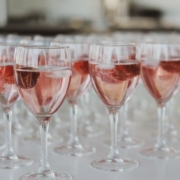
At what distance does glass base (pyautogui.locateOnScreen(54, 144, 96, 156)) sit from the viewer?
871 millimetres

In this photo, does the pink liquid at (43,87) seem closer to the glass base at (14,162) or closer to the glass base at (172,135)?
the glass base at (14,162)

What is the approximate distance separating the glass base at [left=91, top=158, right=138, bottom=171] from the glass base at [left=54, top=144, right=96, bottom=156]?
6 cm

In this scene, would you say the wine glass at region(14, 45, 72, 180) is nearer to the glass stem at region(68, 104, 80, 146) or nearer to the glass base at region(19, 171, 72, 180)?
the glass base at region(19, 171, 72, 180)

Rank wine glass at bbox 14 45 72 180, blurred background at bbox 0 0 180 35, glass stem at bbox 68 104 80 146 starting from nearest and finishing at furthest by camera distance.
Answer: wine glass at bbox 14 45 72 180
glass stem at bbox 68 104 80 146
blurred background at bbox 0 0 180 35

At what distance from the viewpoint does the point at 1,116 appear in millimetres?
1245

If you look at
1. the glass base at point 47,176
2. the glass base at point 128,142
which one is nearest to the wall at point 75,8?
the glass base at point 128,142

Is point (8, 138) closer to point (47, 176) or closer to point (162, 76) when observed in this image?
point (47, 176)

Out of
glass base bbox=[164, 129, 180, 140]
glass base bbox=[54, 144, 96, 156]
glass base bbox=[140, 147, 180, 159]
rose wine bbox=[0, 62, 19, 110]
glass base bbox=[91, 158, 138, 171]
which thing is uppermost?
rose wine bbox=[0, 62, 19, 110]

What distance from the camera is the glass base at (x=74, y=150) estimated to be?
2.86ft

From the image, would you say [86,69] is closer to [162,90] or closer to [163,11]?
[162,90]

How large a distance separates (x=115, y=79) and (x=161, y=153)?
0.18m

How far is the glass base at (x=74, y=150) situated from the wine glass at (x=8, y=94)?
3.3 inches

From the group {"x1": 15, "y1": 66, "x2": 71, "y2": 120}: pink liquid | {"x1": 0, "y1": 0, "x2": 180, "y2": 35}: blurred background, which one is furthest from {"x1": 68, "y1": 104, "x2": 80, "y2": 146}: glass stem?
{"x1": 0, "y1": 0, "x2": 180, "y2": 35}: blurred background

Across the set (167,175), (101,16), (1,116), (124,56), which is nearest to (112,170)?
(167,175)
